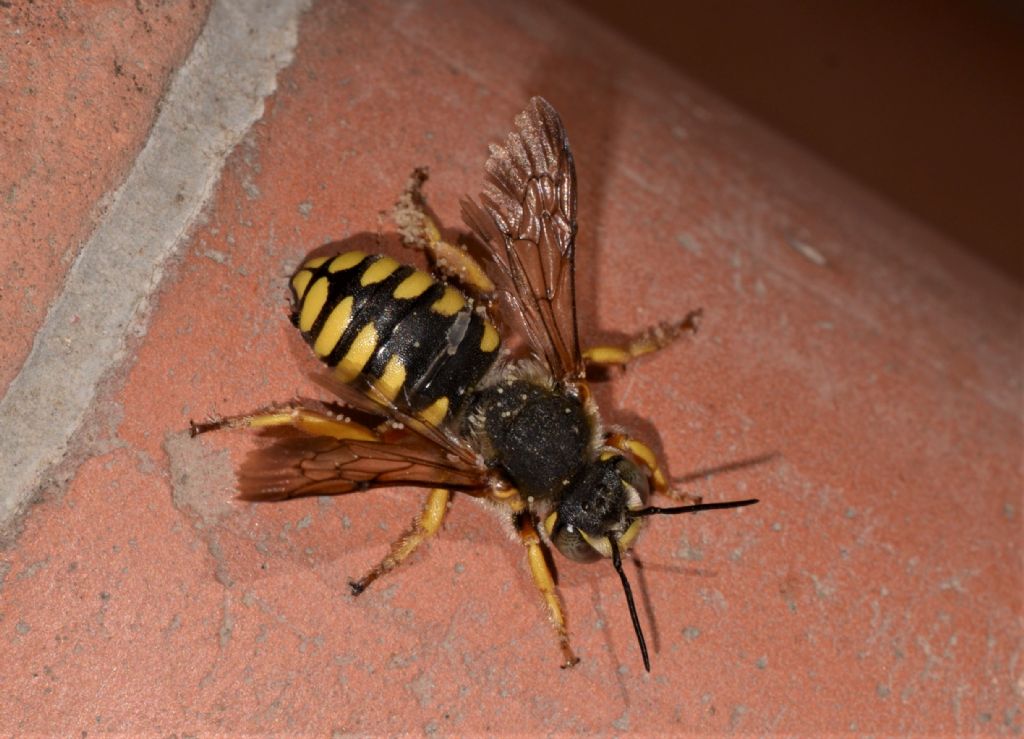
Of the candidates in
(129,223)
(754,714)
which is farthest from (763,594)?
(129,223)

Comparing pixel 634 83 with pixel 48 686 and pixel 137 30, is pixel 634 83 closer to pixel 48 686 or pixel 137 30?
pixel 137 30

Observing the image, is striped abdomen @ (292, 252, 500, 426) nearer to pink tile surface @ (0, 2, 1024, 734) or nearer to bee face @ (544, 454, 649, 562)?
pink tile surface @ (0, 2, 1024, 734)

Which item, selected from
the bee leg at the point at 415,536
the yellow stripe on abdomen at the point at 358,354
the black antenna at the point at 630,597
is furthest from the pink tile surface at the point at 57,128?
the black antenna at the point at 630,597

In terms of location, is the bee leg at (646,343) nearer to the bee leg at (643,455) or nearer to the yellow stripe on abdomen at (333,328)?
the bee leg at (643,455)

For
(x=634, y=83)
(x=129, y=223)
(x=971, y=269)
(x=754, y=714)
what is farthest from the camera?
Result: (x=971, y=269)

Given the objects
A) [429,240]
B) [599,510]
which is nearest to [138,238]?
[429,240]

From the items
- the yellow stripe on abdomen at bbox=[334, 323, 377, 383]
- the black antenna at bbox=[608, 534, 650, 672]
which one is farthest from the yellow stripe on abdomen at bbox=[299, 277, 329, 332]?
the black antenna at bbox=[608, 534, 650, 672]
